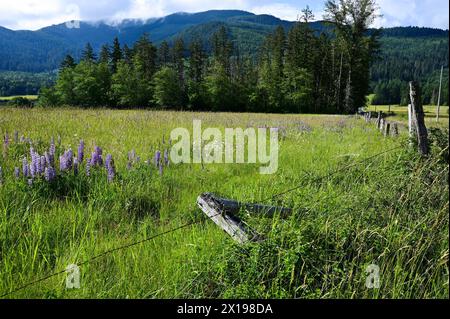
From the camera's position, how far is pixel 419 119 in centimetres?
491

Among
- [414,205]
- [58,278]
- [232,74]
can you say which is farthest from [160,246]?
[232,74]

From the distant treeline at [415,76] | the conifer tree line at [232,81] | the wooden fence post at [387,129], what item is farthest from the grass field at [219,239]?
the conifer tree line at [232,81]

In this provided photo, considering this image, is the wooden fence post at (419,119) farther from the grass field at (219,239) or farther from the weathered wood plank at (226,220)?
the weathered wood plank at (226,220)

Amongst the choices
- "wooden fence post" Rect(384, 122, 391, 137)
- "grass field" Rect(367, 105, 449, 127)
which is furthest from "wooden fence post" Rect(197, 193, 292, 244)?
"wooden fence post" Rect(384, 122, 391, 137)

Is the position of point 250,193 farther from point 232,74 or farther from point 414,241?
point 232,74

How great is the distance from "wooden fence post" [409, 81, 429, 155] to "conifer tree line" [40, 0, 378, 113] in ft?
163

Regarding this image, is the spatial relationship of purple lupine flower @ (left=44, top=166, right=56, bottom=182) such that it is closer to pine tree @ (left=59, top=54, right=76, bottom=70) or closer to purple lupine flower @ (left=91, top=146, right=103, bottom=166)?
purple lupine flower @ (left=91, top=146, right=103, bottom=166)

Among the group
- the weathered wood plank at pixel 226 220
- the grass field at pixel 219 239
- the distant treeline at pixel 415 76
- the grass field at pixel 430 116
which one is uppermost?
the distant treeline at pixel 415 76

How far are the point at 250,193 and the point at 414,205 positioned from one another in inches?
87.1

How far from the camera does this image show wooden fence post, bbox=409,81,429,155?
192 inches

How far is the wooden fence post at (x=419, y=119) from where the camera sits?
4867 mm

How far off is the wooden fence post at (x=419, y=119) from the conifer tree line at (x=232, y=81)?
49.8 metres
